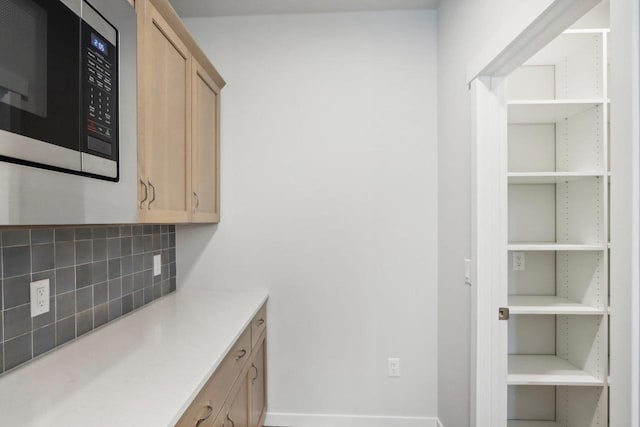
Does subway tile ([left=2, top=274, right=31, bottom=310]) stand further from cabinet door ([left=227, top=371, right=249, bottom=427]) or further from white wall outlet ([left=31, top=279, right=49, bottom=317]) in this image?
cabinet door ([left=227, top=371, right=249, bottom=427])

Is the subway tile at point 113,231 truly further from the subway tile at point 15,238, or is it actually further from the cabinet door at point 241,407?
the cabinet door at point 241,407

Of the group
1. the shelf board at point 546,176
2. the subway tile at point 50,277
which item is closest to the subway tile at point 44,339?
the subway tile at point 50,277

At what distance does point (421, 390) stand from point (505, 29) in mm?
2059

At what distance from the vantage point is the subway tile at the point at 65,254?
1.34 metres

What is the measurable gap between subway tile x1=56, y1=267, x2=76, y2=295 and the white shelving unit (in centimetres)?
190

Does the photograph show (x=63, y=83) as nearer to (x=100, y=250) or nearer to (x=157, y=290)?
(x=100, y=250)

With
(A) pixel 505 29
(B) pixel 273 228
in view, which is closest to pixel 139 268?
(B) pixel 273 228

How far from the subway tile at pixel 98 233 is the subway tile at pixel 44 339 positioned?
0.40m

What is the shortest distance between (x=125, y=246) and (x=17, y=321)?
0.68 metres

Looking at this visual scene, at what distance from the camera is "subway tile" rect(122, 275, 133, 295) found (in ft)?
5.80

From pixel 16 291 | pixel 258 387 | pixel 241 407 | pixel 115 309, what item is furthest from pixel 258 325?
pixel 16 291

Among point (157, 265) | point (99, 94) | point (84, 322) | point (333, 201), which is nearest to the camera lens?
point (99, 94)

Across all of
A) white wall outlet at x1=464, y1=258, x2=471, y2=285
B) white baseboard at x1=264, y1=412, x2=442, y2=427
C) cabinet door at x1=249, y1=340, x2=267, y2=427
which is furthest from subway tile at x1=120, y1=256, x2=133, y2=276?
white wall outlet at x1=464, y1=258, x2=471, y2=285

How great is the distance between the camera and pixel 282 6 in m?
2.25
